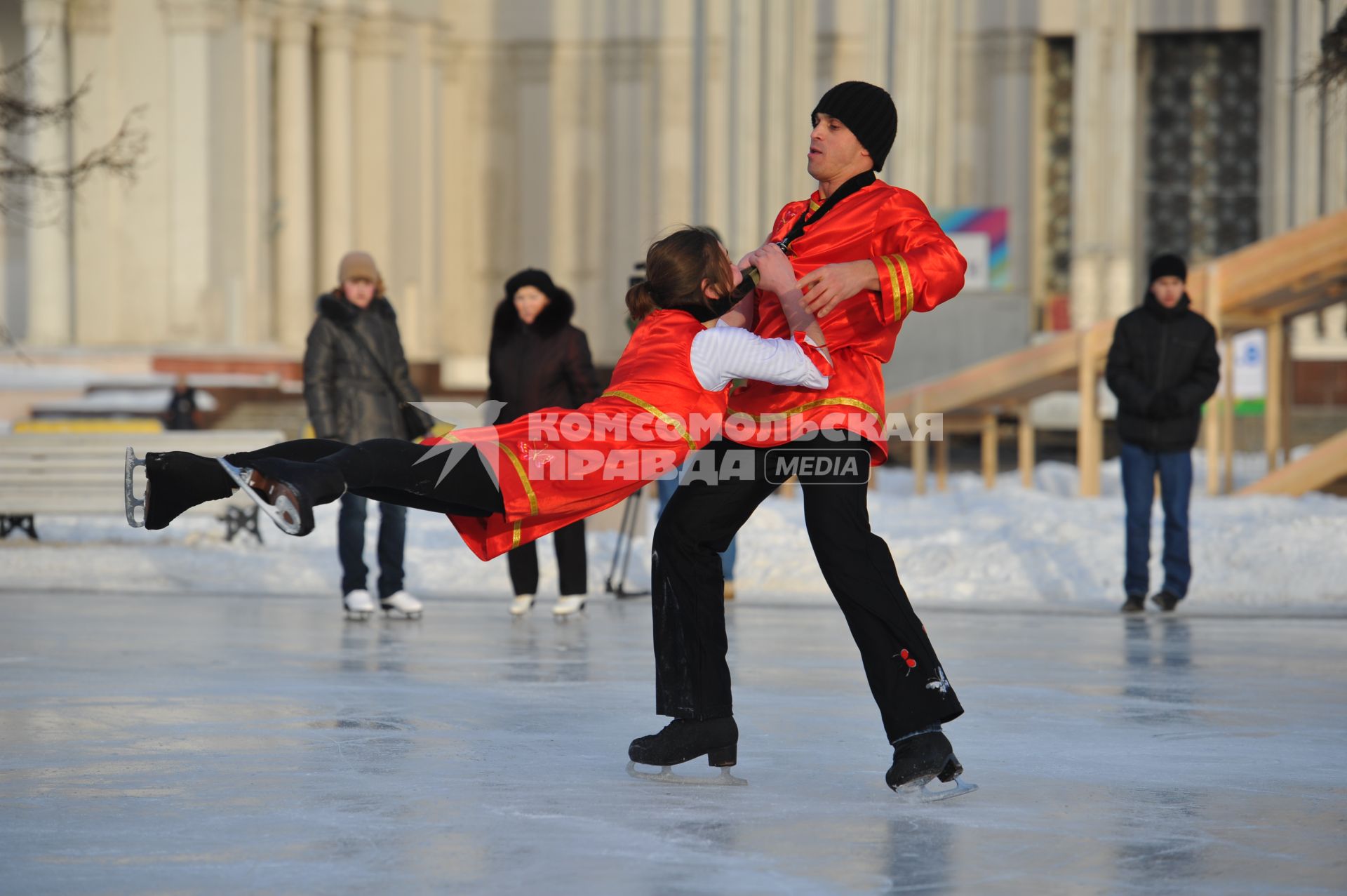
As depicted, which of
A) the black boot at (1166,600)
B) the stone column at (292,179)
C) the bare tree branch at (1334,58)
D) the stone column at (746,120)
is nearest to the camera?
the black boot at (1166,600)

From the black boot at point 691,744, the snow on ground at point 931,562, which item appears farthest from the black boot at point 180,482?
the snow on ground at point 931,562

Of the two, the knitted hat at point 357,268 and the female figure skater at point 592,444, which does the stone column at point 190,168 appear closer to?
the knitted hat at point 357,268

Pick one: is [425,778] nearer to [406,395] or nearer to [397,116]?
[406,395]

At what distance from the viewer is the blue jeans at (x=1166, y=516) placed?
423 inches

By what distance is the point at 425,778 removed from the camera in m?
5.15

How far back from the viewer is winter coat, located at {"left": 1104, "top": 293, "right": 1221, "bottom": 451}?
10859 mm

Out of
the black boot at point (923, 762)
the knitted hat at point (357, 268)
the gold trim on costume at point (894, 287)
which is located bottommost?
the black boot at point (923, 762)

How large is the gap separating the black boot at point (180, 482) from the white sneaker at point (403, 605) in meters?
5.12

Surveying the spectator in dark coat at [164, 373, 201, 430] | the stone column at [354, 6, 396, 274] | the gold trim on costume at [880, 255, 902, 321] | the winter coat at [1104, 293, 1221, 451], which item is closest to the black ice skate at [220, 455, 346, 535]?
the gold trim on costume at [880, 255, 902, 321]

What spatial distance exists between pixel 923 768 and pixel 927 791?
0.45ft

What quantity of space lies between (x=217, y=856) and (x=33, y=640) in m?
5.01

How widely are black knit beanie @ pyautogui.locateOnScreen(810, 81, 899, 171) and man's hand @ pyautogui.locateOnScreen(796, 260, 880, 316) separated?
0.50m

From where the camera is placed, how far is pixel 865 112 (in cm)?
516

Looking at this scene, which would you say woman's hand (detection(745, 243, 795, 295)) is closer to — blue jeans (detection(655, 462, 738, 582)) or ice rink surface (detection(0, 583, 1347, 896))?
ice rink surface (detection(0, 583, 1347, 896))
